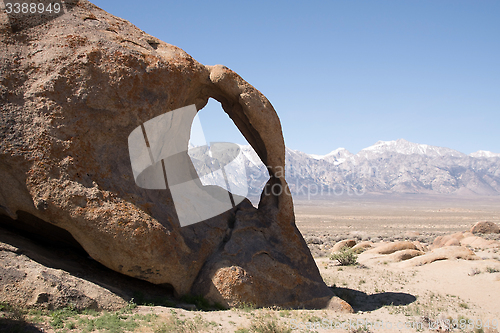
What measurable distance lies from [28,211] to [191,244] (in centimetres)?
331

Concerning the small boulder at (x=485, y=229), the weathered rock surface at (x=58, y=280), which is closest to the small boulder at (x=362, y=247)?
the small boulder at (x=485, y=229)

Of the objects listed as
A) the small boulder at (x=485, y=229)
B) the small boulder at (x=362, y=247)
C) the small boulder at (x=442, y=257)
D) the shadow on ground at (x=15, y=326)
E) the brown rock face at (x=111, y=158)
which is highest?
the brown rock face at (x=111, y=158)

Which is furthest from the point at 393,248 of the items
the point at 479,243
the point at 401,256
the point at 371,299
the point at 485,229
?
the point at 485,229

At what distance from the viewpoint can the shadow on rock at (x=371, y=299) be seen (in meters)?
10.1

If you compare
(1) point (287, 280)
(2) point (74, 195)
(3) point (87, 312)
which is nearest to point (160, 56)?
(2) point (74, 195)

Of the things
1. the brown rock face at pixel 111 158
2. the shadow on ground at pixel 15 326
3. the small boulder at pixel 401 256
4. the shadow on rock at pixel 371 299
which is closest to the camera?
the shadow on ground at pixel 15 326

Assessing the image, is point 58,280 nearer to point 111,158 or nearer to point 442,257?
point 111,158

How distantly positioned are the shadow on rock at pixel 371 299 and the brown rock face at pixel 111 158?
125cm

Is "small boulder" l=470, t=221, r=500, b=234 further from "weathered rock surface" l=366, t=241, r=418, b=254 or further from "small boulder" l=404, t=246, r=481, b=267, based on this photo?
"small boulder" l=404, t=246, r=481, b=267

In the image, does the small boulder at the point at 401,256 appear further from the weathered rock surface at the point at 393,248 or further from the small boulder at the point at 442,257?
the weathered rock surface at the point at 393,248

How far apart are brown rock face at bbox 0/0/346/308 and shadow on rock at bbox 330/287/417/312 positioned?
125cm

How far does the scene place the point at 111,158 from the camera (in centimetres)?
766

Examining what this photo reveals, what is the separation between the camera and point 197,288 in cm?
828

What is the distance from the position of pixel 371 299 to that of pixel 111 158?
819cm
